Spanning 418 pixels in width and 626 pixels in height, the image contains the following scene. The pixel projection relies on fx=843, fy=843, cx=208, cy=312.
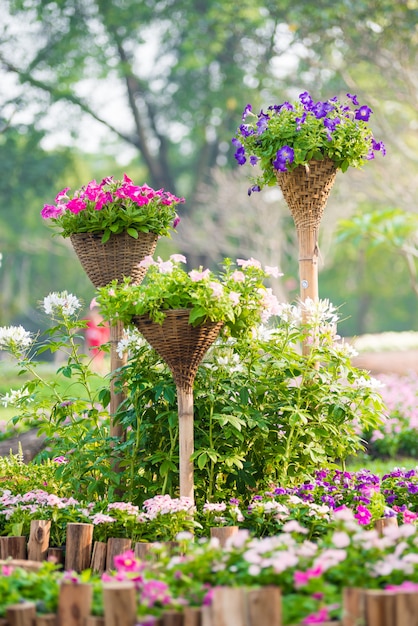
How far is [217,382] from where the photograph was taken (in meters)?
4.04

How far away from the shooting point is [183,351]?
3646mm

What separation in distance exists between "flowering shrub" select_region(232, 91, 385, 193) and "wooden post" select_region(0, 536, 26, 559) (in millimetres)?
2155

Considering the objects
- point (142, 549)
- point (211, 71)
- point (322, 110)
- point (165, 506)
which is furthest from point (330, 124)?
point (211, 71)

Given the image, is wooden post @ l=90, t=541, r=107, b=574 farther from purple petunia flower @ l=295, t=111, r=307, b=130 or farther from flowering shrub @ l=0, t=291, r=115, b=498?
purple petunia flower @ l=295, t=111, r=307, b=130

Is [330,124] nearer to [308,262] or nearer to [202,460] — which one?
[308,262]

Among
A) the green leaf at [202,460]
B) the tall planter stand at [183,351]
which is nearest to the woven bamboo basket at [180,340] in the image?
the tall planter stand at [183,351]

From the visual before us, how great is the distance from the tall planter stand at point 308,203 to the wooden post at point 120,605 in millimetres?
2363

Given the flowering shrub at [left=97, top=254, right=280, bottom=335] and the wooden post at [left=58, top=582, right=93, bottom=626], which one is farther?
the flowering shrub at [left=97, top=254, right=280, bottom=335]

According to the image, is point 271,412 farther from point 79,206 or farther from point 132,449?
point 79,206

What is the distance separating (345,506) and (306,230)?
4.82ft

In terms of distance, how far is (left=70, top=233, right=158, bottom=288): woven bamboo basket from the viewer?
4.24 m

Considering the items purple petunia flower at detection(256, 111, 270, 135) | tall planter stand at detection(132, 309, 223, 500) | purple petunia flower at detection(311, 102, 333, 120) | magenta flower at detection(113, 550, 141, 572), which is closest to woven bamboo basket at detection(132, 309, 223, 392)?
tall planter stand at detection(132, 309, 223, 500)

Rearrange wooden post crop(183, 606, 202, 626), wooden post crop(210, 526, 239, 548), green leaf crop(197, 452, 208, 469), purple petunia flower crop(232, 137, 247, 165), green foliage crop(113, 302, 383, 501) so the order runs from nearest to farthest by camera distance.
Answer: wooden post crop(183, 606, 202, 626), wooden post crop(210, 526, 239, 548), green leaf crop(197, 452, 208, 469), green foliage crop(113, 302, 383, 501), purple petunia flower crop(232, 137, 247, 165)

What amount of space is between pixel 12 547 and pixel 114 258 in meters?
1.48
